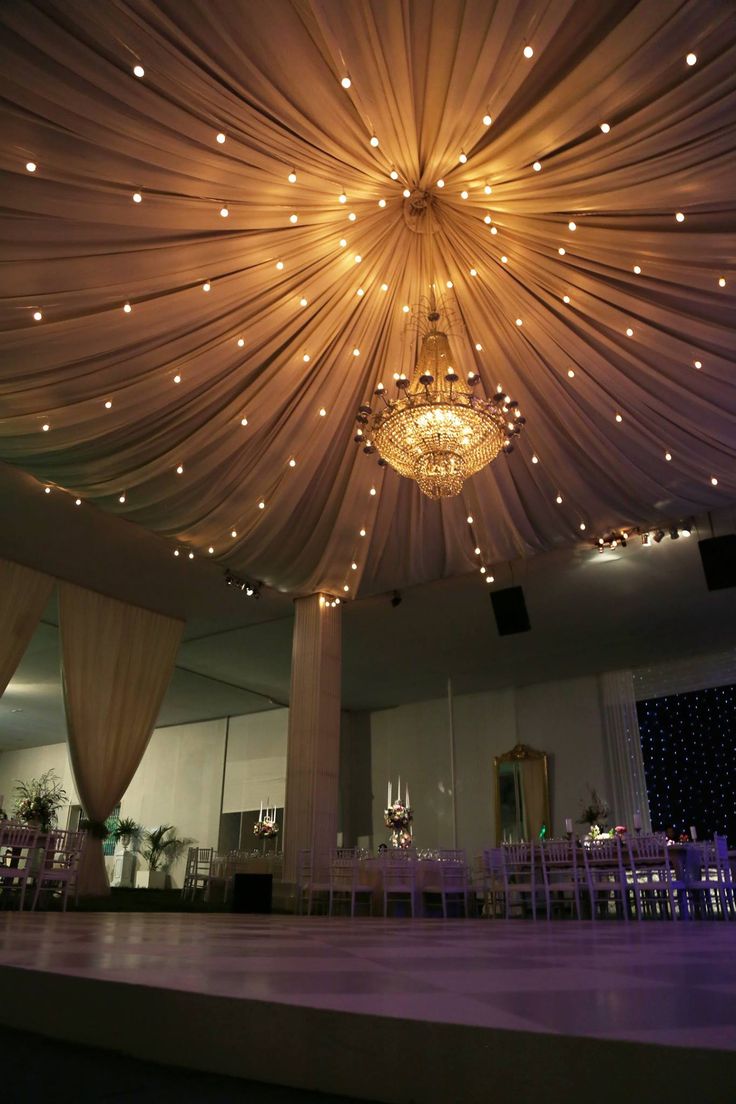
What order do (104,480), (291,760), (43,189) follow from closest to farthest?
(43,189) → (104,480) → (291,760)

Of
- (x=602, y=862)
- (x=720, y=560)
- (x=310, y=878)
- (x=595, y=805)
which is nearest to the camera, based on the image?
(x=720, y=560)

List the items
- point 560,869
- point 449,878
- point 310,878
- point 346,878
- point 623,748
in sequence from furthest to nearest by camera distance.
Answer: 1. point 623,748
2. point 449,878
3. point 346,878
4. point 310,878
5. point 560,869

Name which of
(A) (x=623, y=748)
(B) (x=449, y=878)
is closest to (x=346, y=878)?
(B) (x=449, y=878)

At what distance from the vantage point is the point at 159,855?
19953 mm

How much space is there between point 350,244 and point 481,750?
13.7 meters

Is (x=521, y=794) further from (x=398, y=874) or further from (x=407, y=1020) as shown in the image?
(x=407, y=1020)

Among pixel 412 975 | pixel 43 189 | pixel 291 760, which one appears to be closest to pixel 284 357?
pixel 43 189

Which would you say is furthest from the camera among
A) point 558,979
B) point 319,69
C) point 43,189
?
point 43,189

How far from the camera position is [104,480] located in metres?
8.49

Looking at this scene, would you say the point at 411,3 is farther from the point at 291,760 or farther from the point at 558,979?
the point at 291,760

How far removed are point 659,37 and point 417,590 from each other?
8.51 meters

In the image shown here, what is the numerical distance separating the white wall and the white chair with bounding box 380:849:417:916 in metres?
6.87

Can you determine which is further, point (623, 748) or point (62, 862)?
point (623, 748)

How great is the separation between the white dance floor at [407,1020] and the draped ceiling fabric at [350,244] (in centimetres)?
453
